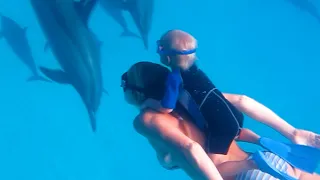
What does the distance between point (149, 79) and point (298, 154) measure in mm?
1149

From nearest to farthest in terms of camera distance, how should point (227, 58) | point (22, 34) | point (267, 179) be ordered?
point (267, 179) → point (22, 34) → point (227, 58)

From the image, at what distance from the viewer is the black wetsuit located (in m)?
3.58

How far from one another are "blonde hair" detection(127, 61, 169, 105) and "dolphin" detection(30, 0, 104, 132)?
222cm

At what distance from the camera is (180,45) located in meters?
3.56

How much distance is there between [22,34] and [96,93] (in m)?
1.79

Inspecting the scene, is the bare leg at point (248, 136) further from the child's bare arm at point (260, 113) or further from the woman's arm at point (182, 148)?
the woman's arm at point (182, 148)

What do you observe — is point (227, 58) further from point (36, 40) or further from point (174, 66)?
point (174, 66)

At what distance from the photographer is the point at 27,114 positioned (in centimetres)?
886

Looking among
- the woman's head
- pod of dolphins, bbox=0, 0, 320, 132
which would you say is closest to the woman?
the woman's head

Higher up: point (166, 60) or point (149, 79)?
point (166, 60)

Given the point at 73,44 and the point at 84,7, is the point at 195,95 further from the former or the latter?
the point at 73,44

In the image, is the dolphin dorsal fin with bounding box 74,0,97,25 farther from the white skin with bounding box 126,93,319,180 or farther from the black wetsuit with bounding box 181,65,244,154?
the black wetsuit with bounding box 181,65,244,154

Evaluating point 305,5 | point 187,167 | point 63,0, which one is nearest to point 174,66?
point 187,167

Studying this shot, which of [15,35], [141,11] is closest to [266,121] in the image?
[141,11]
